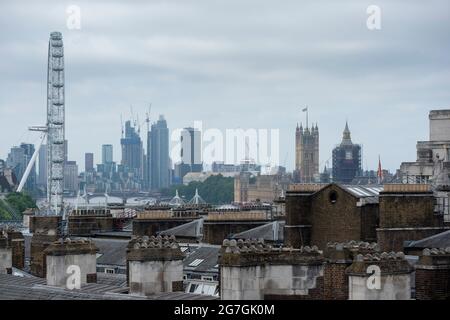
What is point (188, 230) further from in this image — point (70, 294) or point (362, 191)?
point (70, 294)

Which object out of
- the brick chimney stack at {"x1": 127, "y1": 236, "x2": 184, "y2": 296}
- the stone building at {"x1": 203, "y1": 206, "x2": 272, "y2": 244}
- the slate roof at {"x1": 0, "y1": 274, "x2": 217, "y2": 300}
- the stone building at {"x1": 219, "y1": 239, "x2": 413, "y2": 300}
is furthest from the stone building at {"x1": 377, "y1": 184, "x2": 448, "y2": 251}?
the slate roof at {"x1": 0, "y1": 274, "x2": 217, "y2": 300}

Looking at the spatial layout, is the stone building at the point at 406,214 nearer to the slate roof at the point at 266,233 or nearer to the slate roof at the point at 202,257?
the slate roof at the point at 202,257

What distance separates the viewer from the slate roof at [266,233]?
6225 centimetres

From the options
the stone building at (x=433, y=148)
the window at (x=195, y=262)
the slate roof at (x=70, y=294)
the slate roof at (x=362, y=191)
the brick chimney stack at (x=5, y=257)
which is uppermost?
the stone building at (x=433, y=148)

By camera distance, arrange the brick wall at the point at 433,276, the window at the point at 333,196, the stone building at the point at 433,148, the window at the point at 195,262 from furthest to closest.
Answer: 1. the stone building at the point at 433,148
2. the window at the point at 333,196
3. the window at the point at 195,262
4. the brick wall at the point at 433,276

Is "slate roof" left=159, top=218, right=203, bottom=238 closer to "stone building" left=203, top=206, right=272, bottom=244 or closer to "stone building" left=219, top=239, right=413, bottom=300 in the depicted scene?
"stone building" left=203, top=206, right=272, bottom=244

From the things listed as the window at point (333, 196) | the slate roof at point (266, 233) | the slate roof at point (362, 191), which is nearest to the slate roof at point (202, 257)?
the slate roof at point (266, 233)

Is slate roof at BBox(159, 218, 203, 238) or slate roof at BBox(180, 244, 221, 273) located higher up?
slate roof at BBox(159, 218, 203, 238)

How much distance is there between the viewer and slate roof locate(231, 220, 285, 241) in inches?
2451

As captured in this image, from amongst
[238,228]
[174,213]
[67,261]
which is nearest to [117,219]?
[174,213]

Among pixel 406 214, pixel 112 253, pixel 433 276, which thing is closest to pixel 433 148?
pixel 112 253

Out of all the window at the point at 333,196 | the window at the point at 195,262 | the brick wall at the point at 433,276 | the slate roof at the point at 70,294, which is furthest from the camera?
the window at the point at 333,196

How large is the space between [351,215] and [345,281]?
24395 millimetres
